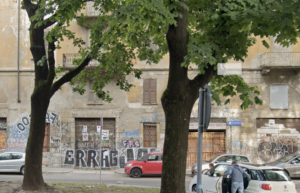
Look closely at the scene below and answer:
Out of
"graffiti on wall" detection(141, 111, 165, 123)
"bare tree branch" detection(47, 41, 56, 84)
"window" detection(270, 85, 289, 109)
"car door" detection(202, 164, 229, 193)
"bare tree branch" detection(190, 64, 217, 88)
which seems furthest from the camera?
"graffiti on wall" detection(141, 111, 165, 123)

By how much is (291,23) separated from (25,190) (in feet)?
29.1

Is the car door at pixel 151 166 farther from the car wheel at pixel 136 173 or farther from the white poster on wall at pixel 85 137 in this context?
the white poster on wall at pixel 85 137

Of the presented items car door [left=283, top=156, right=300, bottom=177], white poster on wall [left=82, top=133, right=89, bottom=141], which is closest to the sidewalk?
white poster on wall [left=82, top=133, right=89, bottom=141]

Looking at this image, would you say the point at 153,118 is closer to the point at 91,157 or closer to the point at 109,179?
the point at 91,157

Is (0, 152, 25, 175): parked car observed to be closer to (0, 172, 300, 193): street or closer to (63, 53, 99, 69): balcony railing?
(0, 172, 300, 193): street

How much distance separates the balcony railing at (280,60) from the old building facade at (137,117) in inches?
2.5

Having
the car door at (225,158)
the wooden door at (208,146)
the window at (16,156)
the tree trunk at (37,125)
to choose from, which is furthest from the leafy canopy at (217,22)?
the wooden door at (208,146)

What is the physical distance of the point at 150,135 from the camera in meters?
25.8

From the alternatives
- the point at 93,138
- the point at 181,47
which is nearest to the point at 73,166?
the point at 93,138

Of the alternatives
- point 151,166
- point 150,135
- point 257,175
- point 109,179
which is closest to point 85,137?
point 150,135

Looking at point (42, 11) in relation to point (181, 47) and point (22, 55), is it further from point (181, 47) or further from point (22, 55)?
point (22, 55)

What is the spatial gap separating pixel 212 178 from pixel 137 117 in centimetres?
1350

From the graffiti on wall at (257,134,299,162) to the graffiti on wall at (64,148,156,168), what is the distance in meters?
7.90

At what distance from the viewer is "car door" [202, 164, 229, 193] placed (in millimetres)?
12492
